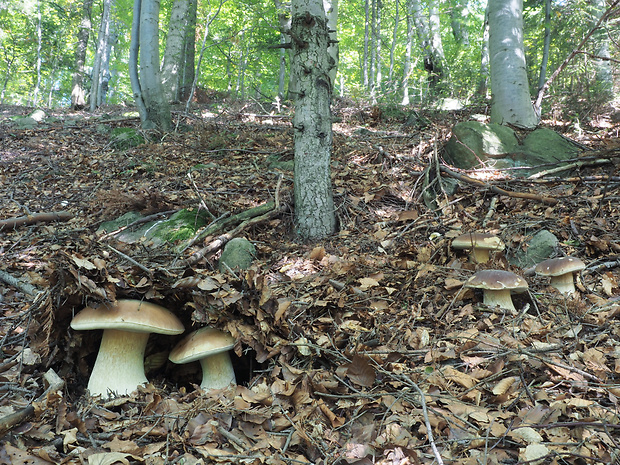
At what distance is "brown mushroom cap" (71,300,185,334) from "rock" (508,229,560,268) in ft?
10.7

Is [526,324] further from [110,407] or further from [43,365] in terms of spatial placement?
[43,365]

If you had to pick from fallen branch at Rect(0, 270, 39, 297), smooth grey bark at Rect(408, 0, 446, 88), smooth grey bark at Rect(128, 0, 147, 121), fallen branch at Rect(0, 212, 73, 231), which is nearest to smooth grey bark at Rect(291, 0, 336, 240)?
fallen branch at Rect(0, 270, 39, 297)

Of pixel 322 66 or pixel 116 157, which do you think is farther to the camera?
pixel 116 157

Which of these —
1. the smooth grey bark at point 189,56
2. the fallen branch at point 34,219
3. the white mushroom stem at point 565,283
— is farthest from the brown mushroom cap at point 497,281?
the smooth grey bark at point 189,56

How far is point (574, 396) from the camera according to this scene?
2088mm

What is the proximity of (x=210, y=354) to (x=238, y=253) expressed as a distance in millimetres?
1684

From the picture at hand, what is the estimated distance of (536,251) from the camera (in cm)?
381

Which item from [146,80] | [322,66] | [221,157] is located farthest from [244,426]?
[146,80]

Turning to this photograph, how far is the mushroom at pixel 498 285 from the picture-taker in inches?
116

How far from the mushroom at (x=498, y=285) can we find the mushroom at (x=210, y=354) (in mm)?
1926

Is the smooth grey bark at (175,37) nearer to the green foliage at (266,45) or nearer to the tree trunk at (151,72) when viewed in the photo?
the green foliage at (266,45)

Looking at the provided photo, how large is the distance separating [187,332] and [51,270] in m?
0.98

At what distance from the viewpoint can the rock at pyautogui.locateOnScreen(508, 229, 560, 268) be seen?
12.3 ft

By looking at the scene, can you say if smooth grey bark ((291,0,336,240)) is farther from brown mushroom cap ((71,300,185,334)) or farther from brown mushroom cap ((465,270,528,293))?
brown mushroom cap ((71,300,185,334))
